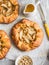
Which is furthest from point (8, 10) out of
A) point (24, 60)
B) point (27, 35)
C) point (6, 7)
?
point (24, 60)

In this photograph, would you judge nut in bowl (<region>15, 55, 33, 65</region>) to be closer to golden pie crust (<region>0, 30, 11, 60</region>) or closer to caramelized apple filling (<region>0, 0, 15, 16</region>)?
golden pie crust (<region>0, 30, 11, 60</region>)

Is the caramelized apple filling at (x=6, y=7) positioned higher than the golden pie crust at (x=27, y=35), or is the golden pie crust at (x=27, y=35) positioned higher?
the caramelized apple filling at (x=6, y=7)

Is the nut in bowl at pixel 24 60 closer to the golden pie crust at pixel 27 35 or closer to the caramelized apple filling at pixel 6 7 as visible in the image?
the golden pie crust at pixel 27 35

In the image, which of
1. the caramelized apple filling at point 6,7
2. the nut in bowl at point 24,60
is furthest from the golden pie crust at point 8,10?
the nut in bowl at point 24,60

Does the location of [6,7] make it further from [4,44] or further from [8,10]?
[4,44]

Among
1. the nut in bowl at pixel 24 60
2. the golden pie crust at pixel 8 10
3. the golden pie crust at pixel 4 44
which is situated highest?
the golden pie crust at pixel 8 10

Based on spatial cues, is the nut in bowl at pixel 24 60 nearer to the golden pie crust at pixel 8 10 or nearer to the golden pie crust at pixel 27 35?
the golden pie crust at pixel 27 35
